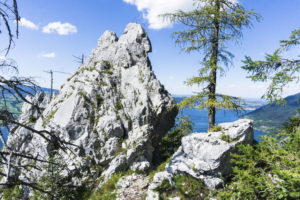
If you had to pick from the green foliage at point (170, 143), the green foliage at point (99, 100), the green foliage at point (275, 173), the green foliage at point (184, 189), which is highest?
the green foliage at point (99, 100)

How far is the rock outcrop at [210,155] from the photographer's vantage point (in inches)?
358

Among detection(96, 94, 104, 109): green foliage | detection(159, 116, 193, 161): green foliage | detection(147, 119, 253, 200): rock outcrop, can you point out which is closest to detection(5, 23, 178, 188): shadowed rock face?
detection(96, 94, 104, 109): green foliage

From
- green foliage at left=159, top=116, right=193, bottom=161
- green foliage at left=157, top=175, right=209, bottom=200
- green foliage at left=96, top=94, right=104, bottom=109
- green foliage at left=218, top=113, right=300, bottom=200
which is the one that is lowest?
green foliage at left=157, top=175, right=209, bottom=200

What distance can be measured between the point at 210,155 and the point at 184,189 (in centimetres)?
200

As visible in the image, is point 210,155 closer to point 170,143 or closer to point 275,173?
point 275,173

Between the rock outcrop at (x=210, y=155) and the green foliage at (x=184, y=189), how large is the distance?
23cm

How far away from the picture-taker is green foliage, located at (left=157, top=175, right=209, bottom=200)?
888cm

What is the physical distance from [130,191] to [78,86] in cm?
807

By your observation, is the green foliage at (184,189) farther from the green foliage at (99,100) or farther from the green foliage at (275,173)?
the green foliage at (99,100)

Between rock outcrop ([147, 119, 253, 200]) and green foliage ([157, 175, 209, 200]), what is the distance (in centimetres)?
23

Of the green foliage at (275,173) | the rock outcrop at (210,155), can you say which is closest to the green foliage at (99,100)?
the rock outcrop at (210,155)

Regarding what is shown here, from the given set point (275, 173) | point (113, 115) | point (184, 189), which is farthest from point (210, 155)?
point (113, 115)

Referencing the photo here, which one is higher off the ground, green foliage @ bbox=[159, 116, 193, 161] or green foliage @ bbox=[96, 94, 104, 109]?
green foliage @ bbox=[96, 94, 104, 109]

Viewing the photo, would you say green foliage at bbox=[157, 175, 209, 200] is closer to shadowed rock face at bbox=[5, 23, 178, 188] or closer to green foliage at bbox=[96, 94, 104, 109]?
shadowed rock face at bbox=[5, 23, 178, 188]
